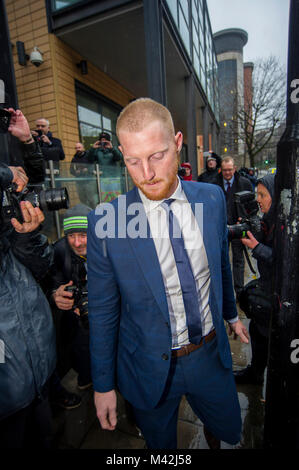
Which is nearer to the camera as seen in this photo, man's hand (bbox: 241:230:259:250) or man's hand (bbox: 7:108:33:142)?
man's hand (bbox: 7:108:33:142)

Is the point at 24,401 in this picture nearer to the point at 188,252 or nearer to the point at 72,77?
the point at 188,252

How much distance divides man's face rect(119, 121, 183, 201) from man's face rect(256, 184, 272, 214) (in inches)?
58.8

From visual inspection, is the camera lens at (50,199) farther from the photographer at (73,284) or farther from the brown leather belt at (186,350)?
the brown leather belt at (186,350)

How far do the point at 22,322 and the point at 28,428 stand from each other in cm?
95

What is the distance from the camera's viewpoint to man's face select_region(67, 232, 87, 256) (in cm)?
272

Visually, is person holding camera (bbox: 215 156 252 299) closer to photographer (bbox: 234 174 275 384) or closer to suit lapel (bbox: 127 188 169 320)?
photographer (bbox: 234 174 275 384)

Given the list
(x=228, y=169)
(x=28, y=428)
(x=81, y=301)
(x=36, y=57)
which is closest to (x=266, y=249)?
(x=81, y=301)

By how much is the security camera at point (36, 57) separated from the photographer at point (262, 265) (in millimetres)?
6285

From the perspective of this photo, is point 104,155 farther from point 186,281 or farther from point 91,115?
point 186,281

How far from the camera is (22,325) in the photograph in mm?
1577

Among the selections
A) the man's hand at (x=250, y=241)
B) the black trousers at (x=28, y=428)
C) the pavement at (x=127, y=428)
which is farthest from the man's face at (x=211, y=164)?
the black trousers at (x=28, y=428)

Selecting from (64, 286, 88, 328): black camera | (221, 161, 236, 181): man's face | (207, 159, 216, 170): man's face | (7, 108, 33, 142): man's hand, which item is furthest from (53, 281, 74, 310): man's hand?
(207, 159, 216, 170): man's face

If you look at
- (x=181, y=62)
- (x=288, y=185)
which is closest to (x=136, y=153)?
(x=288, y=185)
